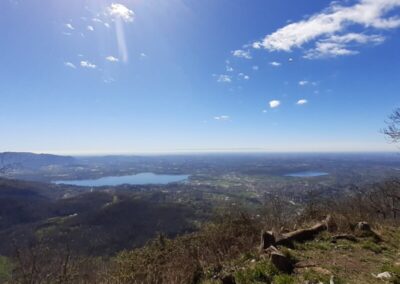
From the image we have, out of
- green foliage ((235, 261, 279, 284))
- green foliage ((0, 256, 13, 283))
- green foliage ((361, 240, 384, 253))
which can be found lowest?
green foliage ((0, 256, 13, 283))

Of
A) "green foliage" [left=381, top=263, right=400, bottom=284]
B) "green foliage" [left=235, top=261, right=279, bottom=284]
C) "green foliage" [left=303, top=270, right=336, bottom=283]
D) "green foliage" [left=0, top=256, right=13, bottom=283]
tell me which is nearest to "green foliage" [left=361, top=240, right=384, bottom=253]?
"green foliage" [left=381, top=263, right=400, bottom=284]

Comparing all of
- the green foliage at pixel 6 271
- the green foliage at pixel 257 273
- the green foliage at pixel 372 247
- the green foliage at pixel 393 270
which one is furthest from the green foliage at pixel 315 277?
the green foliage at pixel 6 271

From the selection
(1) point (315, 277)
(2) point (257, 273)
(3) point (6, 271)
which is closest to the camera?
(1) point (315, 277)

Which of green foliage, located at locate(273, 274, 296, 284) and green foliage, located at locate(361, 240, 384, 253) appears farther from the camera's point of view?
green foliage, located at locate(361, 240, 384, 253)

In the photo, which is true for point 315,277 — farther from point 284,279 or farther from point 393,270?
point 393,270

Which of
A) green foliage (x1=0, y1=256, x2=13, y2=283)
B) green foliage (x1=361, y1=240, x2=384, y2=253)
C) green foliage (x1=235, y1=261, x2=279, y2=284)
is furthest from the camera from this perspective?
green foliage (x1=0, y1=256, x2=13, y2=283)

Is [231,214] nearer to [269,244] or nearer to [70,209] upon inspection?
[269,244]

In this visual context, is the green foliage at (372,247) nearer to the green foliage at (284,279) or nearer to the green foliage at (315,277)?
the green foliage at (315,277)

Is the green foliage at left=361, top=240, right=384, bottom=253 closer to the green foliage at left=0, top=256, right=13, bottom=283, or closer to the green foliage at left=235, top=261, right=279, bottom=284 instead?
the green foliage at left=235, top=261, right=279, bottom=284

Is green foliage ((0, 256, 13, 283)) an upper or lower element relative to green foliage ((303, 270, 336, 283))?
lower

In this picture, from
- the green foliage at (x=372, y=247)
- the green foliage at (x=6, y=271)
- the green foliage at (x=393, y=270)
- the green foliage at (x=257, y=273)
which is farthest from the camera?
the green foliage at (x=6, y=271)

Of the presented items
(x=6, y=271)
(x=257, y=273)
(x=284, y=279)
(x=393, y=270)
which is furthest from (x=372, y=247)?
(x=6, y=271)
